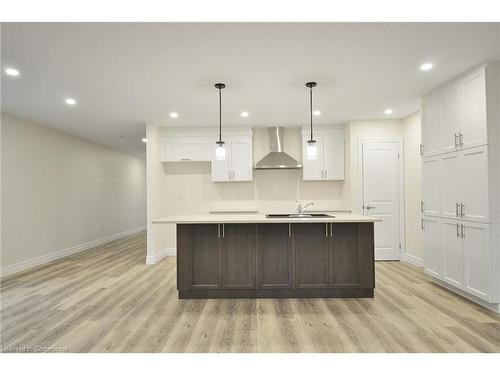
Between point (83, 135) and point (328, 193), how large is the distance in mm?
5441

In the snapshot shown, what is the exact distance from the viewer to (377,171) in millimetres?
5367

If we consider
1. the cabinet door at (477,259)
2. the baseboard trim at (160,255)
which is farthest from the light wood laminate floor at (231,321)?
the baseboard trim at (160,255)

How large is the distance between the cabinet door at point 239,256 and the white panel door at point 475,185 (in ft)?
7.95

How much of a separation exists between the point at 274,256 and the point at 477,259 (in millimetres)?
2205

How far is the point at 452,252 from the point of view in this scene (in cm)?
355

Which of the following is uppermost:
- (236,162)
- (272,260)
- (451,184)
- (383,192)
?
(236,162)

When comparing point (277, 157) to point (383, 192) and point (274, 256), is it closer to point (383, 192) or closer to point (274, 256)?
point (383, 192)

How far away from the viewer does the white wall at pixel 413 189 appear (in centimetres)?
492

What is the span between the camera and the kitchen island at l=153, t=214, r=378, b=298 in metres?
3.51

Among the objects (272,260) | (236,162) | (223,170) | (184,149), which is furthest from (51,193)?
(272,260)

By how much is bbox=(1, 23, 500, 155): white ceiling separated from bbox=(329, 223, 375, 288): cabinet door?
181 cm

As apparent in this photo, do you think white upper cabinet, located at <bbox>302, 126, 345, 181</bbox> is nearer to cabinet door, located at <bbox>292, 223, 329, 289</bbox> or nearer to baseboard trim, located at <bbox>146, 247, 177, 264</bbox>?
cabinet door, located at <bbox>292, 223, 329, 289</bbox>

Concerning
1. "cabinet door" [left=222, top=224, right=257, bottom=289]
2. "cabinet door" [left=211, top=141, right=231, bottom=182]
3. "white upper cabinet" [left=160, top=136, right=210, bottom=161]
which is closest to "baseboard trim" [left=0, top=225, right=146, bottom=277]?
"white upper cabinet" [left=160, top=136, right=210, bottom=161]
